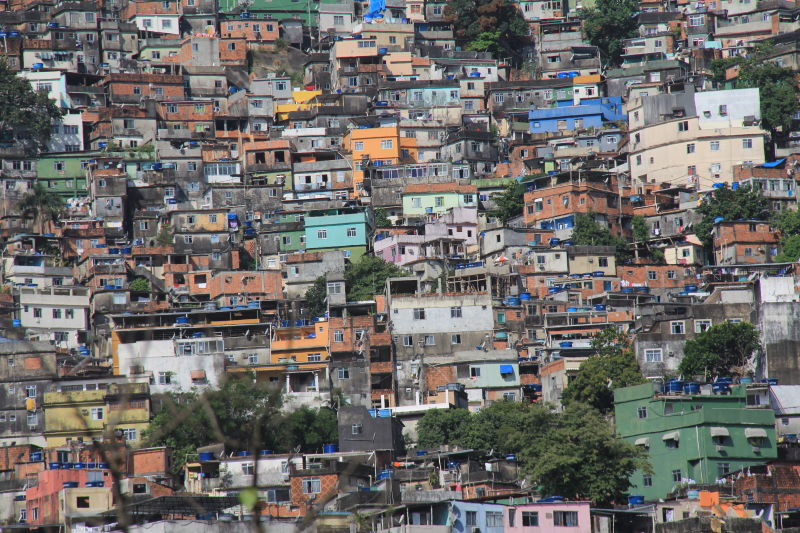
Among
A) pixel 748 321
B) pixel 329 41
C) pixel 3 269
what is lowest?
pixel 748 321

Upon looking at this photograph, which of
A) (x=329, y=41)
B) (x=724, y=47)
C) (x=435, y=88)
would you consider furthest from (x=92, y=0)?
(x=724, y=47)

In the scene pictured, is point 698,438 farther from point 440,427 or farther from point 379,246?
point 379,246

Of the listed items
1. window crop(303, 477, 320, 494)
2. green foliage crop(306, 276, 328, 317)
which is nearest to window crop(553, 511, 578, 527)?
window crop(303, 477, 320, 494)

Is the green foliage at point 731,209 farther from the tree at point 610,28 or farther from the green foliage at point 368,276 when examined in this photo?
the tree at point 610,28

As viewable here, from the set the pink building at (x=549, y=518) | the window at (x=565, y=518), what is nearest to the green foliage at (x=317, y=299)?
the pink building at (x=549, y=518)

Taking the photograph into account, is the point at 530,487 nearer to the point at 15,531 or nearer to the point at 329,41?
the point at 15,531

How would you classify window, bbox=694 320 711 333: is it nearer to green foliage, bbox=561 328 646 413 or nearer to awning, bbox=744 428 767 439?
green foliage, bbox=561 328 646 413
